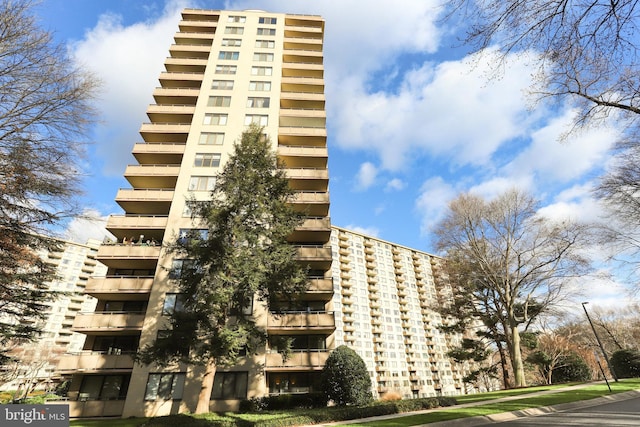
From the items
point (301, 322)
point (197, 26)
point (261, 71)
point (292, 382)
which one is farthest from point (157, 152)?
point (292, 382)

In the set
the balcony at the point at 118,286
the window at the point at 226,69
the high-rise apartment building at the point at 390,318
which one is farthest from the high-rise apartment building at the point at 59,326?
the high-rise apartment building at the point at 390,318

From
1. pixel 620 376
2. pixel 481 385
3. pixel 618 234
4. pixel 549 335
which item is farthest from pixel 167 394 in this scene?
pixel 481 385

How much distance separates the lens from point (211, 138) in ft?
94.7

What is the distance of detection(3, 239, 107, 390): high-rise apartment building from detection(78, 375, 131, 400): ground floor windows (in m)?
39.2

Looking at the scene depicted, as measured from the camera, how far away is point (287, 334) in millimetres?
22531

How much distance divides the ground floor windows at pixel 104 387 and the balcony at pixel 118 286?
5.35 metres

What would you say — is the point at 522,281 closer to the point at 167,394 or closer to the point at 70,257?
the point at 167,394

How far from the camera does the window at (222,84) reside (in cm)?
3247

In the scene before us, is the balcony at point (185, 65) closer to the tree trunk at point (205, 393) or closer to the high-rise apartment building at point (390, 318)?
the tree trunk at point (205, 393)

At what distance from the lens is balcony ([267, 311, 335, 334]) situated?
21.3m

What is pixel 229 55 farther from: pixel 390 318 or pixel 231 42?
pixel 390 318

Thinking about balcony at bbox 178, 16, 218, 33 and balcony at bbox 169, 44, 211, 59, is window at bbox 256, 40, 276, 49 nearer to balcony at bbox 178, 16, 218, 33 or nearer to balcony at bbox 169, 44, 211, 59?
balcony at bbox 169, 44, 211, 59

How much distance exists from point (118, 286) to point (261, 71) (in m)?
25.5

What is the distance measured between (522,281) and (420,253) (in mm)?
79057
